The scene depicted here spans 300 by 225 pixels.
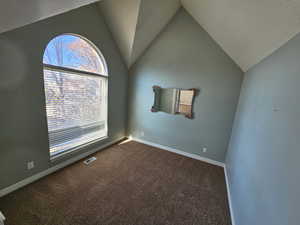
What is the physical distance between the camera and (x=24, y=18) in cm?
100

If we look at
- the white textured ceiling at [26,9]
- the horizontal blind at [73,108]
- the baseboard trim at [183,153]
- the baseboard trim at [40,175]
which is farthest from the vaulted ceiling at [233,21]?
the baseboard trim at [40,175]

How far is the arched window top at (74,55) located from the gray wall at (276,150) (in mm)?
2901

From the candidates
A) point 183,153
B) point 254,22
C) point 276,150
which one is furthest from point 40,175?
point 254,22

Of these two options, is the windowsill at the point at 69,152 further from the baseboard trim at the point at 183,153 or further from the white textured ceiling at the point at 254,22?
the white textured ceiling at the point at 254,22

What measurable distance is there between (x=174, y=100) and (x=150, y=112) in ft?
2.52

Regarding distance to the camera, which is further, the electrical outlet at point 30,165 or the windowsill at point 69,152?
the windowsill at point 69,152

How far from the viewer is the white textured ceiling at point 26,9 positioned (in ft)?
2.72

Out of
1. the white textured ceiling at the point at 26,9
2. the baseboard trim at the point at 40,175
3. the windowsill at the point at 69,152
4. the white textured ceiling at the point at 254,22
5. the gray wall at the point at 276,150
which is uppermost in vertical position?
the white textured ceiling at the point at 254,22

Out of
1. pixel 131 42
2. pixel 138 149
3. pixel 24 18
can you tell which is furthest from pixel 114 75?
pixel 24 18

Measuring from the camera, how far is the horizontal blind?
2.17 m

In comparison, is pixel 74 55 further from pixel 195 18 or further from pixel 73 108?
pixel 195 18

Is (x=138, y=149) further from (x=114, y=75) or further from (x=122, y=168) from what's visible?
(x=114, y=75)

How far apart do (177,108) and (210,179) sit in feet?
5.38

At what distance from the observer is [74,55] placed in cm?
239
